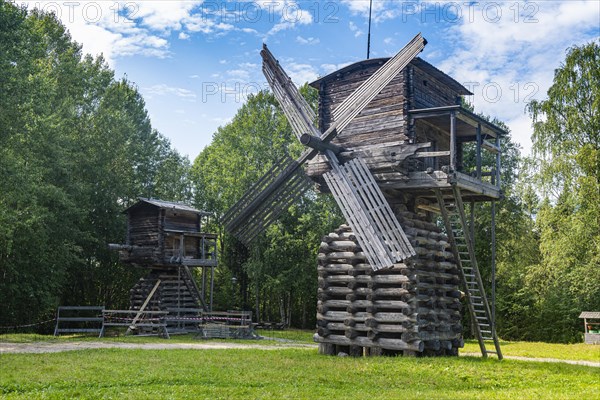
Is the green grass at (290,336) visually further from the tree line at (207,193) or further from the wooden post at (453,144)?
the wooden post at (453,144)

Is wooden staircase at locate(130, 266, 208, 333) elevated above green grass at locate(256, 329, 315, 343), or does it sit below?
above

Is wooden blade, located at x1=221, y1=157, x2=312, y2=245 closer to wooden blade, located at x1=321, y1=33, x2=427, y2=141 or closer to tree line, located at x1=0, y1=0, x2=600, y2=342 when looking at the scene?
wooden blade, located at x1=321, y1=33, x2=427, y2=141

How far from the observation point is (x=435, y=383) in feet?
42.5

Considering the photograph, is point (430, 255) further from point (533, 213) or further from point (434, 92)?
point (533, 213)

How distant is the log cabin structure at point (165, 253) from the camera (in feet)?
102

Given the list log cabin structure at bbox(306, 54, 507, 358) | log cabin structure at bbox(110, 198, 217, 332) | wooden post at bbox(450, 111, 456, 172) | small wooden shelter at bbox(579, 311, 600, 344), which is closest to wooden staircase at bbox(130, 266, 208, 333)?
log cabin structure at bbox(110, 198, 217, 332)

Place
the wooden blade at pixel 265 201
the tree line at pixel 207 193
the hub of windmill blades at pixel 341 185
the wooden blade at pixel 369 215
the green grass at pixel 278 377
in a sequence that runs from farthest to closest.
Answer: the tree line at pixel 207 193
the wooden blade at pixel 265 201
the hub of windmill blades at pixel 341 185
the wooden blade at pixel 369 215
the green grass at pixel 278 377

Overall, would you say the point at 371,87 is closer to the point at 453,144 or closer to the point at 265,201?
the point at 453,144

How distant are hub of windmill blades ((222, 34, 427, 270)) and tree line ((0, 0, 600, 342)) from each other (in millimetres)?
10328

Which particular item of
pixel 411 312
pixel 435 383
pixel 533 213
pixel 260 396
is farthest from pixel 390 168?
pixel 533 213

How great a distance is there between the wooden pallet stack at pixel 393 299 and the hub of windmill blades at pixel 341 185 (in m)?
1.43

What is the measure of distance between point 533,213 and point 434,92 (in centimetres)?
2712

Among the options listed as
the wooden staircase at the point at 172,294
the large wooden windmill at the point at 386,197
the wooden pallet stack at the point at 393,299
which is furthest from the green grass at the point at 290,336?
the large wooden windmill at the point at 386,197

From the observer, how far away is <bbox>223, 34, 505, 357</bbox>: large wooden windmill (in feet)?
58.0
